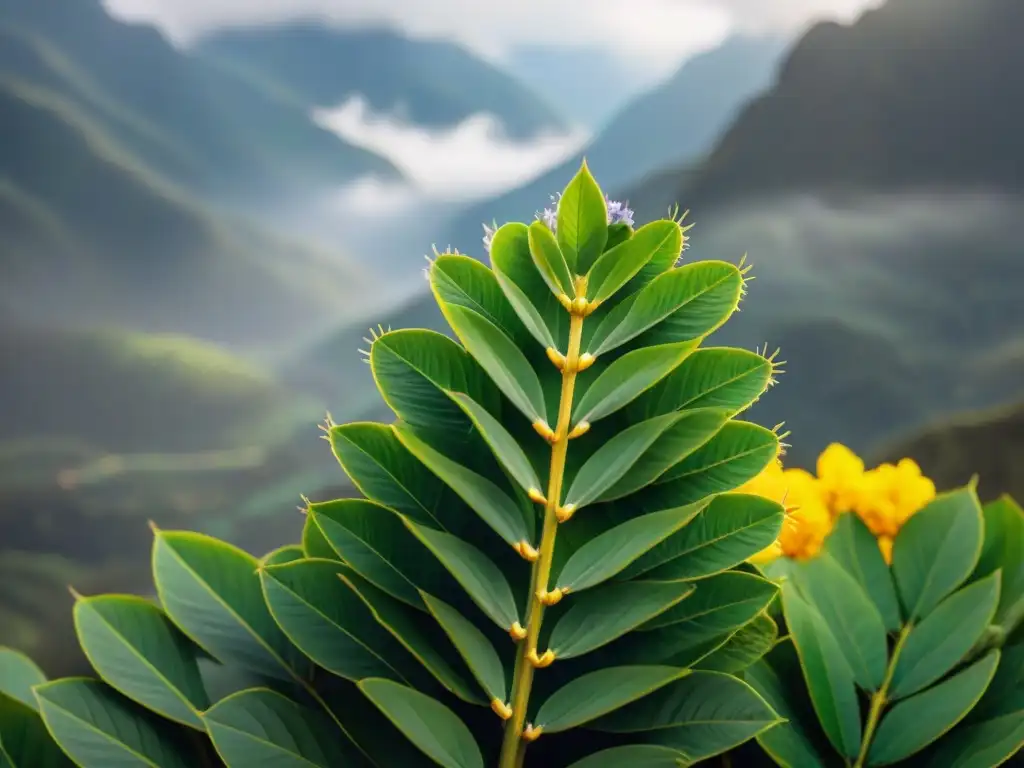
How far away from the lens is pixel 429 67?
152 cm

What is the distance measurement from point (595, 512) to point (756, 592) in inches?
1.4

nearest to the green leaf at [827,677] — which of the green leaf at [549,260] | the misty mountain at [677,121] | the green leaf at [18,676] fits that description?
the green leaf at [549,260]

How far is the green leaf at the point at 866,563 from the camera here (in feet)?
0.76

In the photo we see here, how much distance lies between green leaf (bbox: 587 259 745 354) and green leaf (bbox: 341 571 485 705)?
0.07 m

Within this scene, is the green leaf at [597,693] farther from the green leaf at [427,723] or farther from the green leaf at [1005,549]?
the green leaf at [1005,549]

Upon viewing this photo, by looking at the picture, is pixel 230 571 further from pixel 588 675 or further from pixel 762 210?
pixel 762 210

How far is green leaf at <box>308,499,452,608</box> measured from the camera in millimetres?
165

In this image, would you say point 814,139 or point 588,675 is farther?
point 814,139

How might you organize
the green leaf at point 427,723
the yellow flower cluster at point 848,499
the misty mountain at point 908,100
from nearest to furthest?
the green leaf at point 427,723
the yellow flower cluster at point 848,499
the misty mountain at point 908,100

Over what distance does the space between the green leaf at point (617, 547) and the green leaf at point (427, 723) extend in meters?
0.03

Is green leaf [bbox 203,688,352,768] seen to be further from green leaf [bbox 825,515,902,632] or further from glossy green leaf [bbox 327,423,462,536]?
green leaf [bbox 825,515,902,632]

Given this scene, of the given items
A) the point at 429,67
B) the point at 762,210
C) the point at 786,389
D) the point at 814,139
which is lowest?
the point at 786,389

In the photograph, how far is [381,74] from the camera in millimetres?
1532

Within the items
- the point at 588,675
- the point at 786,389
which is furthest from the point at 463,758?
the point at 786,389
